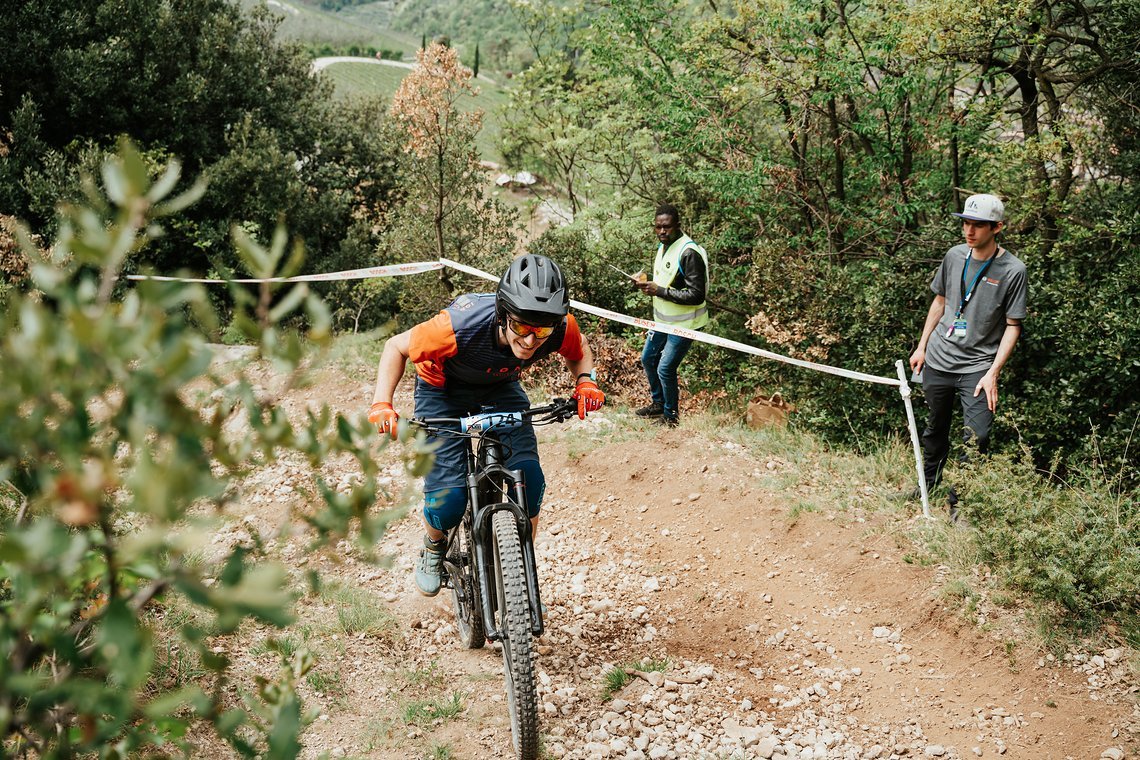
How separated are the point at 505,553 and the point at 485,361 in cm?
97

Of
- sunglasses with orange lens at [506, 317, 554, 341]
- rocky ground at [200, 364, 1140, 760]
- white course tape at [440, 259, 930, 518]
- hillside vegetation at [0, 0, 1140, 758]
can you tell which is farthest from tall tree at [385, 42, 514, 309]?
sunglasses with orange lens at [506, 317, 554, 341]

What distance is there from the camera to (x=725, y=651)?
4629mm

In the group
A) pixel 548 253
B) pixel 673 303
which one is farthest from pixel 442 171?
pixel 673 303

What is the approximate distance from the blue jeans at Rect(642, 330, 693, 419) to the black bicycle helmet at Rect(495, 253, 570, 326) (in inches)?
139

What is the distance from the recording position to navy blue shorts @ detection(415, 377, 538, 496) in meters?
3.96

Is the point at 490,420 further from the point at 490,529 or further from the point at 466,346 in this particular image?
the point at 490,529

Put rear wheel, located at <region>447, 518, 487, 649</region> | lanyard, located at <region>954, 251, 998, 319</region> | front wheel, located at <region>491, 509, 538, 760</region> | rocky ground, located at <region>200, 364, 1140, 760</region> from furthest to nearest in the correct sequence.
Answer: lanyard, located at <region>954, 251, 998, 319</region>
rear wheel, located at <region>447, 518, 487, 649</region>
rocky ground, located at <region>200, 364, 1140, 760</region>
front wheel, located at <region>491, 509, 538, 760</region>

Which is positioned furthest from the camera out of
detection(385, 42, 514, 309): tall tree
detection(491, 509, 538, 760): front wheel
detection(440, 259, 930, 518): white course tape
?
detection(385, 42, 514, 309): tall tree

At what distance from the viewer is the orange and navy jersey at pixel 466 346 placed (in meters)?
3.82

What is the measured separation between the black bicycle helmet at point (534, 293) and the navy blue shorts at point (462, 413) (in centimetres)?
66

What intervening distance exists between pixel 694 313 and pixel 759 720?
3.83 metres

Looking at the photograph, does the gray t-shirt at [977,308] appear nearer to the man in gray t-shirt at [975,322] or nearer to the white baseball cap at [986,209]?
the man in gray t-shirt at [975,322]

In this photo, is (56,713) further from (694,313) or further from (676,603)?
(694,313)

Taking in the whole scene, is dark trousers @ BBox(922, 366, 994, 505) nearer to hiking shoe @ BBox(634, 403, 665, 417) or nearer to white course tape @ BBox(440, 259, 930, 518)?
white course tape @ BBox(440, 259, 930, 518)
